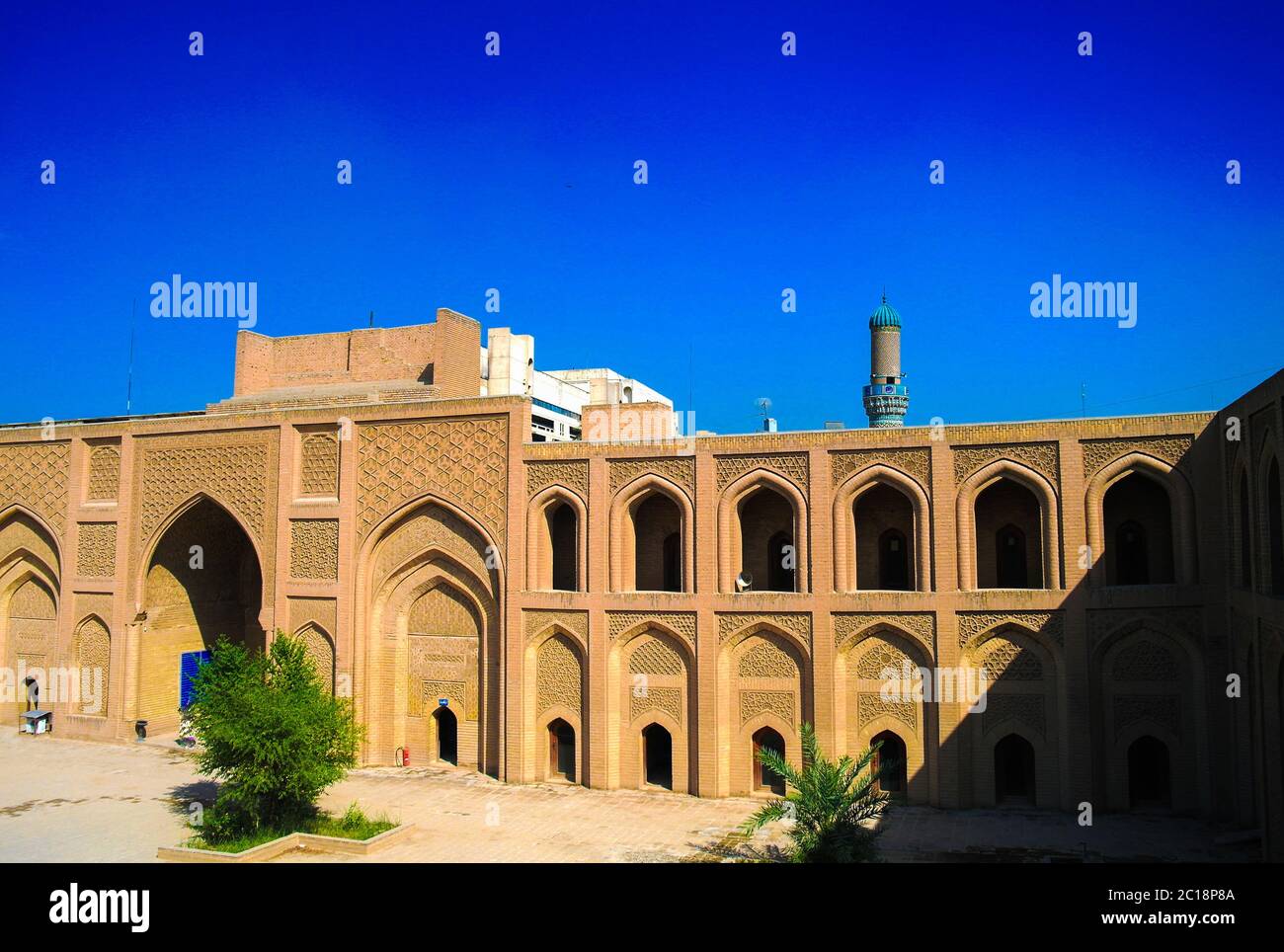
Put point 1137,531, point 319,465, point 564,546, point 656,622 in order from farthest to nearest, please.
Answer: point 319,465 < point 564,546 < point 656,622 < point 1137,531

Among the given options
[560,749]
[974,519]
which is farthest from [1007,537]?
[560,749]

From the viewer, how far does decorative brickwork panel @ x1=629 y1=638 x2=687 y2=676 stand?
17547 mm

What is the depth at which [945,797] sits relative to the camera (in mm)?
16016

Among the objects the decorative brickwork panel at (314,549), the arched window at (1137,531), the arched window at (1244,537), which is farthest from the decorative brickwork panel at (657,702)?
the arched window at (1244,537)

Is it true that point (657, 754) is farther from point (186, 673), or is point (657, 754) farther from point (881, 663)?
point (186, 673)

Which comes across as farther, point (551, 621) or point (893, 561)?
point (551, 621)

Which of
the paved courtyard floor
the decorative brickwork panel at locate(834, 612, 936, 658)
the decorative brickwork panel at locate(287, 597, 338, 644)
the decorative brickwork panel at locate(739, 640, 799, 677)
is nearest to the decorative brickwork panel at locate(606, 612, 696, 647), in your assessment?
the decorative brickwork panel at locate(739, 640, 799, 677)

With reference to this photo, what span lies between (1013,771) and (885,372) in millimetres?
21853

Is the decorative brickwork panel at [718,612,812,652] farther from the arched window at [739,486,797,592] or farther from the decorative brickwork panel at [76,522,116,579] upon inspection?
the decorative brickwork panel at [76,522,116,579]

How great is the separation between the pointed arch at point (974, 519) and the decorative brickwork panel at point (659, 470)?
174 inches

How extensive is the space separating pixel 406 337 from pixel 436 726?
25.9 feet

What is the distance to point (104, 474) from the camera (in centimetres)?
2228

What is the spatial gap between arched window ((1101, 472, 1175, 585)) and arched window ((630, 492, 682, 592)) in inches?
282
